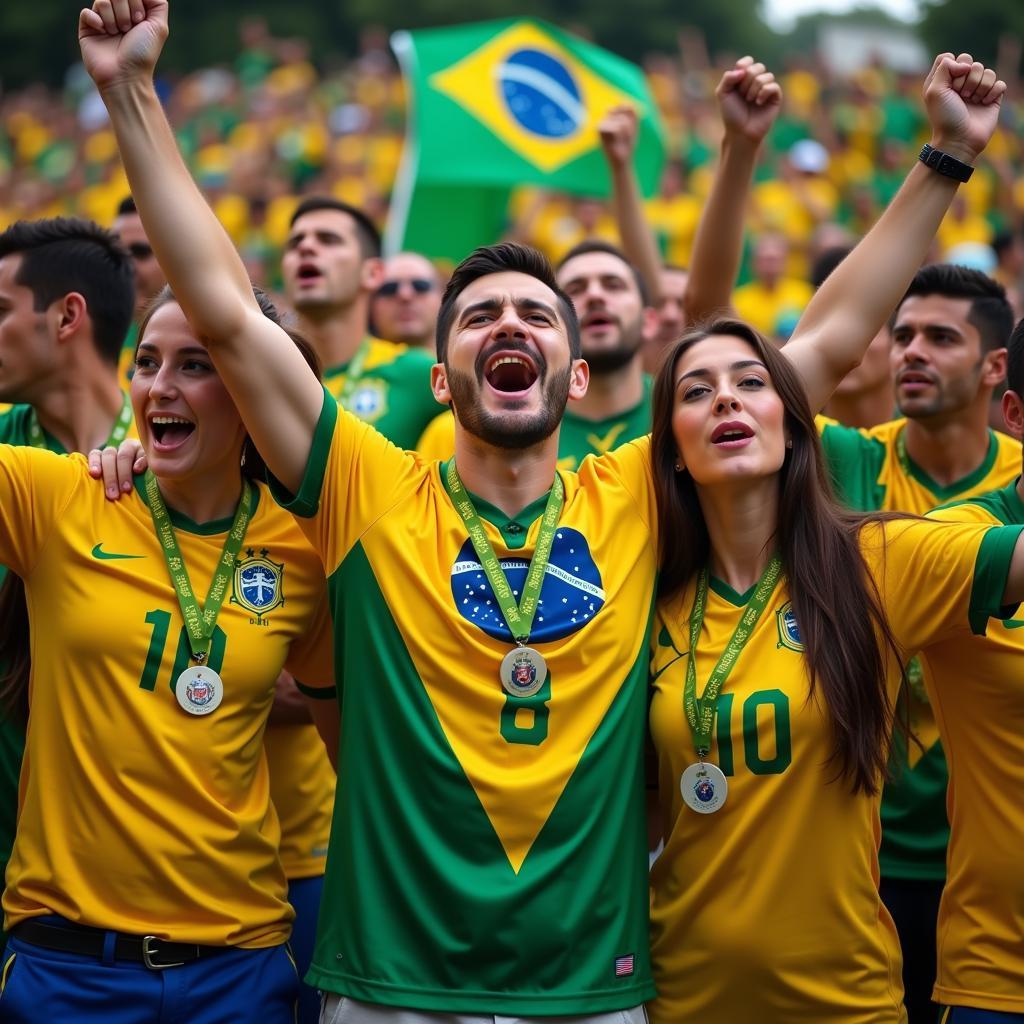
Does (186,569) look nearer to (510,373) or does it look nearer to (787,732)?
(510,373)

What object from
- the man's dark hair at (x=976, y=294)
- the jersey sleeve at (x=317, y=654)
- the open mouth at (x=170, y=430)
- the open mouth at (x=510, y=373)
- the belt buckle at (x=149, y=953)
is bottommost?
the belt buckle at (x=149, y=953)

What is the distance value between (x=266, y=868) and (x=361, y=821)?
1.29 ft

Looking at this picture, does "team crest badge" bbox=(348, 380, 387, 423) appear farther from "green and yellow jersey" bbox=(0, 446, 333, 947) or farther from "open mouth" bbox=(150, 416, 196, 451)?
"green and yellow jersey" bbox=(0, 446, 333, 947)

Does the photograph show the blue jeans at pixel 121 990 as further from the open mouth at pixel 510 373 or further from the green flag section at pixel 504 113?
the green flag section at pixel 504 113

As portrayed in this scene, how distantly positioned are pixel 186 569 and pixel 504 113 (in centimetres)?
584

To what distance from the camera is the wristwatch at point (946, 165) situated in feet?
13.4

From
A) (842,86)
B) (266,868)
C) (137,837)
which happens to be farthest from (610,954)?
(842,86)

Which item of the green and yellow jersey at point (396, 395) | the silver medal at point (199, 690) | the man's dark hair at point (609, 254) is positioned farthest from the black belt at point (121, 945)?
the man's dark hair at point (609, 254)

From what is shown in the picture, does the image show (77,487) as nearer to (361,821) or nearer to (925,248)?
(361,821)

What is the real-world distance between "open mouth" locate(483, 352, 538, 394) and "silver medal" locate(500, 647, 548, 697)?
0.78m

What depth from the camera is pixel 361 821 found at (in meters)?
3.51

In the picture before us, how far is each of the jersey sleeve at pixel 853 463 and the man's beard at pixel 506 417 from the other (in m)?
1.41

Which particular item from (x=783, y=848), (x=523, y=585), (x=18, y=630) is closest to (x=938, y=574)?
(x=783, y=848)

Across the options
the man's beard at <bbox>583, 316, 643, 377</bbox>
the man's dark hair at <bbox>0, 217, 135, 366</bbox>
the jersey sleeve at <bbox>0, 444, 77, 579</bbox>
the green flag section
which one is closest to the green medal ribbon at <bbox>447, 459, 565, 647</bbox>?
the jersey sleeve at <bbox>0, 444, 77, 579</bbox>
